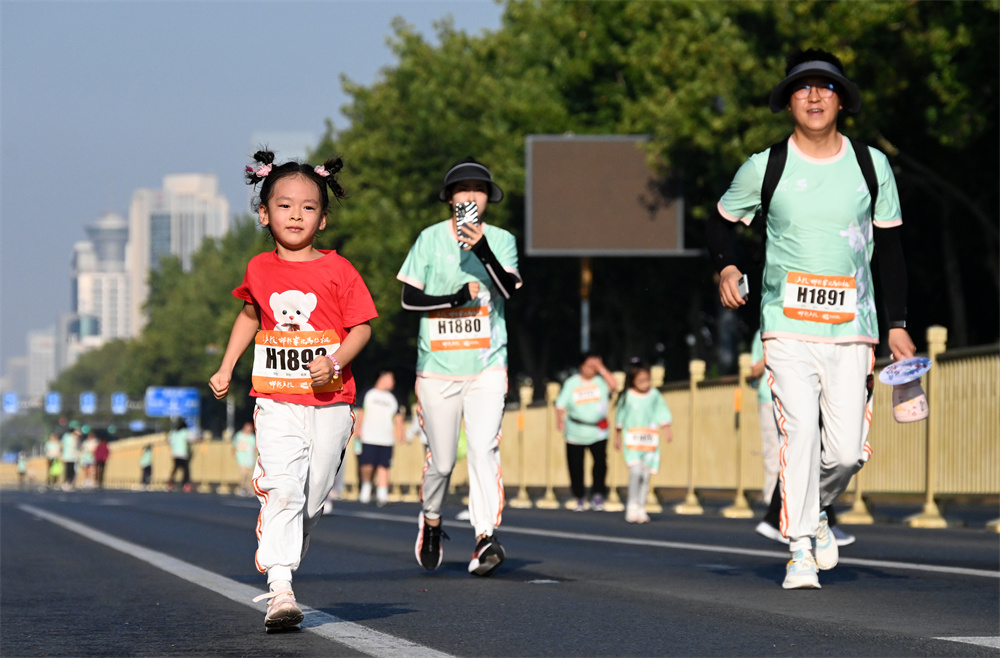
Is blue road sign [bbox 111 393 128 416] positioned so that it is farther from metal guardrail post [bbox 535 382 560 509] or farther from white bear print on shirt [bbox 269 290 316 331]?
white bear print on shirt [bbox 269 290 316 331]

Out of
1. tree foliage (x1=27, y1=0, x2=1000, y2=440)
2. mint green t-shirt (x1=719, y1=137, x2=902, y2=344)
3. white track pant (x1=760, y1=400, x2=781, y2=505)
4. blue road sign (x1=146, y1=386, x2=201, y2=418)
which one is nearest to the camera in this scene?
mint green t-shirt (x1=719, y1=137, x2=902, y2=344)

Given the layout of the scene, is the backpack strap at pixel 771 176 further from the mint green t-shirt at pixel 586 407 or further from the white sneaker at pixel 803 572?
the mint green t-shirt at pixel 586 407

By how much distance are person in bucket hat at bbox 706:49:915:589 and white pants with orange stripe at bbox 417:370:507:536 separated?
5.63 ft

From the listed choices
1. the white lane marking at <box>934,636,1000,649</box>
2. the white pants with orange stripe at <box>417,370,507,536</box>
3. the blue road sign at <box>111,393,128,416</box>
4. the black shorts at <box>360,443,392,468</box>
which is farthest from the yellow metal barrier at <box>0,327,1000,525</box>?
the blue road sign at <box>111,393,128,416</box>

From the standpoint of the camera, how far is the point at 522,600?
→ 7.70 metres

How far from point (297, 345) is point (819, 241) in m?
2.60

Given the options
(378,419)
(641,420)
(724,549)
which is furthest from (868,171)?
(378,419)

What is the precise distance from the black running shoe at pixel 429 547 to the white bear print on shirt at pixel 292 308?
289cm

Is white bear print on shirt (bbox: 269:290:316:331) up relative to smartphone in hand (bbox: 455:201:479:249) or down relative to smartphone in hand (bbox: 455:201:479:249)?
down

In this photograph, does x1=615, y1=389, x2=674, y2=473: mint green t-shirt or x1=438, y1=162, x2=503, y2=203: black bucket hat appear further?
x1=615, y1=389, x2=674, y2=473: mint green t-shirt

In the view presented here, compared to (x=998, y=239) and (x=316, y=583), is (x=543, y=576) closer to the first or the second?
(x=316, y=583)

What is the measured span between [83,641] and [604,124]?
3634 centimetres

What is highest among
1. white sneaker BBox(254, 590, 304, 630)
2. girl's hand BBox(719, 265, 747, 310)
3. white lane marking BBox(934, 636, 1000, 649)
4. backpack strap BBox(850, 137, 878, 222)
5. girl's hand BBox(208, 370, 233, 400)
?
backpack strap BBox(850, 137, 878, 222)

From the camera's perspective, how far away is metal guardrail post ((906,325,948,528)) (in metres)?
16.4
